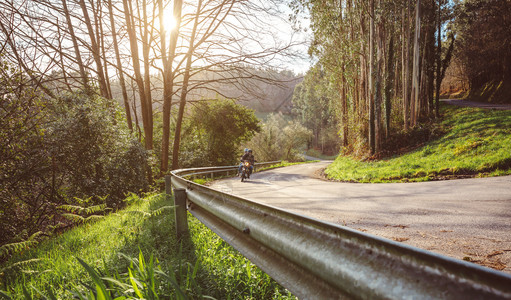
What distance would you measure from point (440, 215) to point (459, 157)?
26.7 ft

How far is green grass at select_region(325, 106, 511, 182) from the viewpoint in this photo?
9.41 m

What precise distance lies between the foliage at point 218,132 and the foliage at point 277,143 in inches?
840

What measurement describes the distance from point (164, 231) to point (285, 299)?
2.48 m

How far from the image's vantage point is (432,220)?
15.6 ft

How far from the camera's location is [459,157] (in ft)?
36.5

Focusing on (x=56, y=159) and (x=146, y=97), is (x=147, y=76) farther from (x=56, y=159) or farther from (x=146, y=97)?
(x=56, y=159)

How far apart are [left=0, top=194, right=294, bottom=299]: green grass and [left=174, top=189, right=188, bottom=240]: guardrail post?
126 mm

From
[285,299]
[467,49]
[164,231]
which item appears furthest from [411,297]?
[467,49]

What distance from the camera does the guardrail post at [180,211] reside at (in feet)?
10.5

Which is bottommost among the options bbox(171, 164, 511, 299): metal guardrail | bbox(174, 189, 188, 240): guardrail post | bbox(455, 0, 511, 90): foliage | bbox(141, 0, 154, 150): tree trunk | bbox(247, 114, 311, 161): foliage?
bbox(247, 114, 311, 161): foliage

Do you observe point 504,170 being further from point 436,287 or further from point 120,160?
point 120,160

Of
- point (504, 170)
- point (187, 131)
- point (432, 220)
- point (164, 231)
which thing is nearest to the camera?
point (164, 231)

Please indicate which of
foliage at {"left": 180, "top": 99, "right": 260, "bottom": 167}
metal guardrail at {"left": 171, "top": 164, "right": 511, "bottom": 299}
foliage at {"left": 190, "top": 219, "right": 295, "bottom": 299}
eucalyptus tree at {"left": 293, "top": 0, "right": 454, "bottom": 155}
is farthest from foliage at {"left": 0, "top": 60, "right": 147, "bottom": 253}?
eucalyptus tree at {"left": 293, "top": 0, "right": 454, "bottom": 155}

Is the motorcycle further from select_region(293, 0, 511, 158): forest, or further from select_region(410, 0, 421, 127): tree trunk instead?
select_region(410, 0, 421, 127): tree trunk
